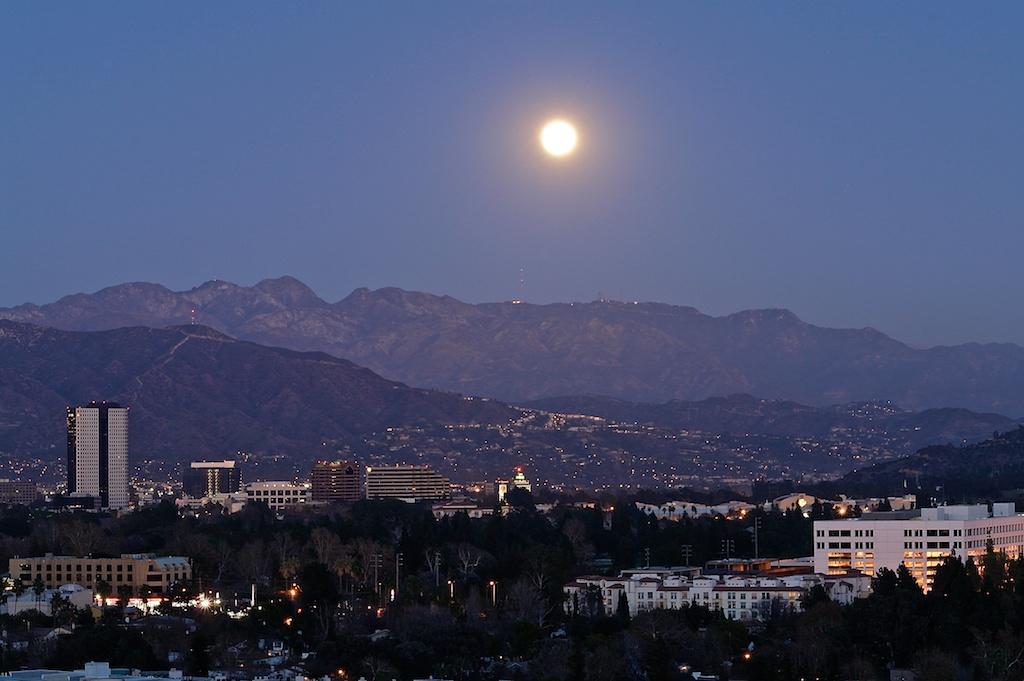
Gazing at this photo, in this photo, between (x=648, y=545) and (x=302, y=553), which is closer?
(x=302, y=553)

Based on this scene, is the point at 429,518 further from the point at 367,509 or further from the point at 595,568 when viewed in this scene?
the point at 367,509

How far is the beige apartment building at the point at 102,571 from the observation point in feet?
373

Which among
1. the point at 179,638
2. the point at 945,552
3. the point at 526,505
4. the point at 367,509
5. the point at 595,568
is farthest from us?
the point at 526,505

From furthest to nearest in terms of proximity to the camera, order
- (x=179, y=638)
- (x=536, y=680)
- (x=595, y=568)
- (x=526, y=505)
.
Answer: (x=526, y=505)
(x=595, y=568)
(x=179, y=638)
(x=536, y=680)

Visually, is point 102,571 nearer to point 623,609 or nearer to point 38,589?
point 38,589

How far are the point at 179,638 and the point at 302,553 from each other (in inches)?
1245

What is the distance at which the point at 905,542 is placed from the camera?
383 feet

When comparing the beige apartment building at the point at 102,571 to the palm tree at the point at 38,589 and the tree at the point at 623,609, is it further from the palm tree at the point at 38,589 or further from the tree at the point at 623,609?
the tree at the point at 623,609

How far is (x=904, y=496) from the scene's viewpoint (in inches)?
7766

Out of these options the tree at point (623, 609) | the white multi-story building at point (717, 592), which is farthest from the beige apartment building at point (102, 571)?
the tree at point (623, 609)

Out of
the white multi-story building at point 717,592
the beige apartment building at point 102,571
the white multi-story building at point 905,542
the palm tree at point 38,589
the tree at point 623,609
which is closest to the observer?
the tree at point 623,609

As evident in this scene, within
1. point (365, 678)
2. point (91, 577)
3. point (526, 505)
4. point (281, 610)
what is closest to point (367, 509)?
point (526, 505)

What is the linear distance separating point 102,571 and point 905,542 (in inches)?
1687

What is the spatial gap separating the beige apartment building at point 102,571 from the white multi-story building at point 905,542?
3461 cm
